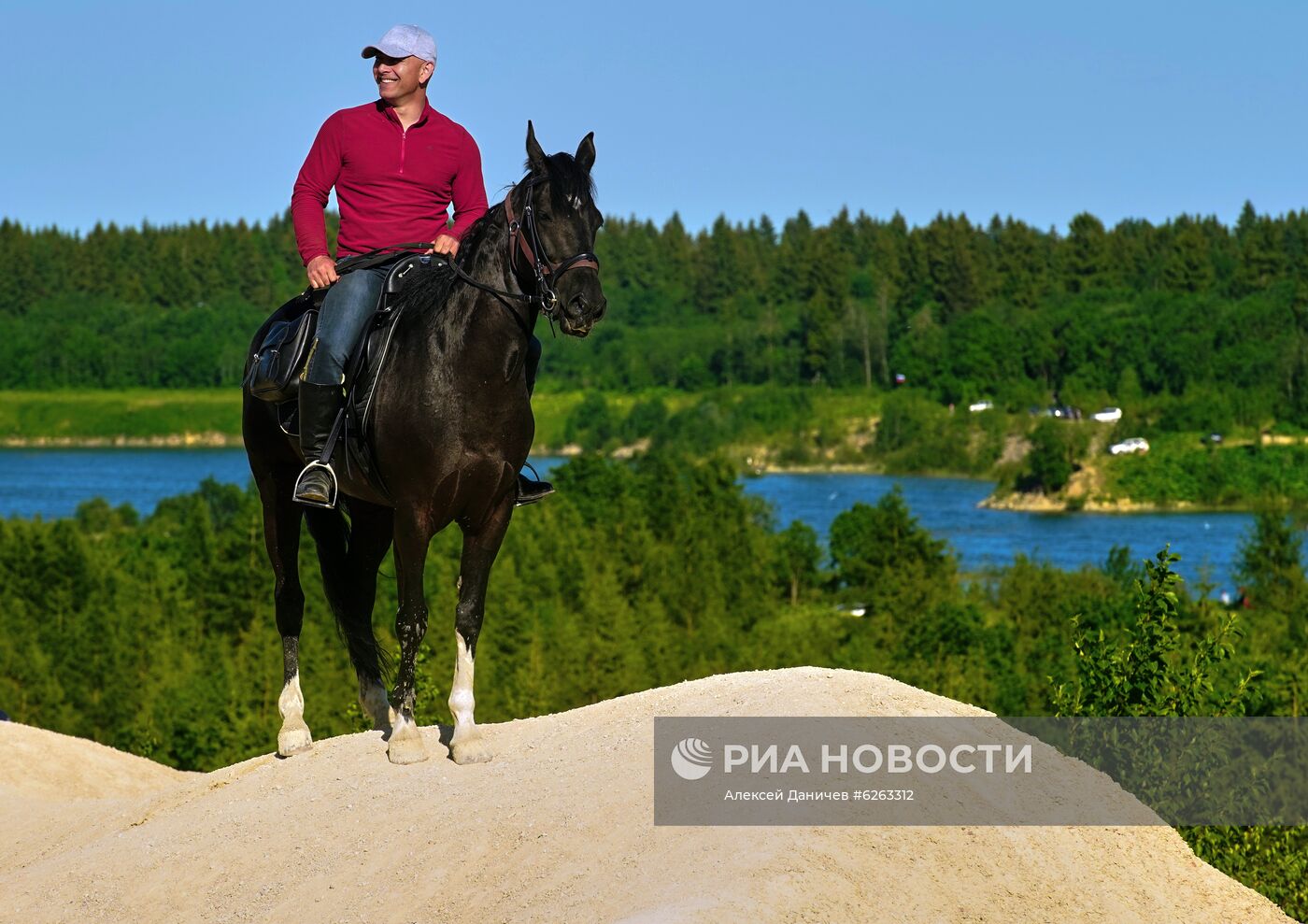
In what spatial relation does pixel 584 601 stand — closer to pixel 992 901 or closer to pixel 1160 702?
pixel 1160 702

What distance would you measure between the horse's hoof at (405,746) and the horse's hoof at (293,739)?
125 cm

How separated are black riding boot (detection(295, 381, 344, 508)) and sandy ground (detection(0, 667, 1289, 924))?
6.33 ft

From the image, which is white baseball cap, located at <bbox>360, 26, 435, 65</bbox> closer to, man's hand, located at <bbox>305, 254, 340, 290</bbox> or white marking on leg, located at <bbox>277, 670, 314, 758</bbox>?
man's hand, located at <bbox>305, 254, 340, 290</bbox>

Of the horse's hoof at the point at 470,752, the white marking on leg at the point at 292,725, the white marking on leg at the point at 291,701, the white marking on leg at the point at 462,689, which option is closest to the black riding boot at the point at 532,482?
the white marking on leg at the point at 462,689

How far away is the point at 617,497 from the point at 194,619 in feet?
94.7

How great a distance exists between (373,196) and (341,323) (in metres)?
1.00

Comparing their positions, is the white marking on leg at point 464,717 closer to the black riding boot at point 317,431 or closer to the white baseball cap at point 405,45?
the black riding boot at point 317,431

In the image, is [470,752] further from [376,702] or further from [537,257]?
[537,257]

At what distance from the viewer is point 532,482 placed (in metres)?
11.7

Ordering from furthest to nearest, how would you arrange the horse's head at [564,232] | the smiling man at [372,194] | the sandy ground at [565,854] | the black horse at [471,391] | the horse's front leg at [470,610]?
the smiling man at [372,194]
the horse's front leg at [470,610]
the black horse at [471,391]
the horse's head at [564,232]
the sandy ground at [565,854]

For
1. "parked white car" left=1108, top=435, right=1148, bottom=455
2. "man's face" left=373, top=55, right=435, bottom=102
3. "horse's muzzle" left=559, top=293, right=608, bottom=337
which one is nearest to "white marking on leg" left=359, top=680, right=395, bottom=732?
"horse's muzzle" left=559, top=293, right=608, bottom=337

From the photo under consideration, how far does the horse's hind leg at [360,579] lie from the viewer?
12875 millimetres

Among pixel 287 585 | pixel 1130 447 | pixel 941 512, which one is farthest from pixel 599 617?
pixel 1130 447

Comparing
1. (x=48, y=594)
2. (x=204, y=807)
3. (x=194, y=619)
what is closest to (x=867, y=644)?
(x=194, y=619)
